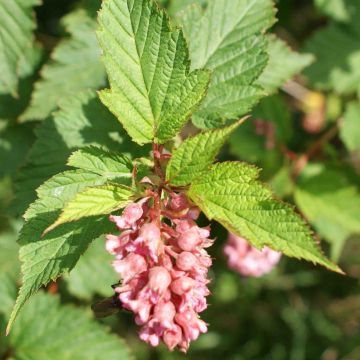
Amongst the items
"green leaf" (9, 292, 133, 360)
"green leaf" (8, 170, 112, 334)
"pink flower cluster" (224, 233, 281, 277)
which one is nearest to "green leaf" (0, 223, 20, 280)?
"green leaf" (9, 292, 133, 360)

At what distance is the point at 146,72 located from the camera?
187cm

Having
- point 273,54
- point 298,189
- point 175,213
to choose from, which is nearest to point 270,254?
point 298,189

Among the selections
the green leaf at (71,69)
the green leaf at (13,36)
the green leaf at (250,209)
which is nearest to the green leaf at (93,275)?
the green leaf at (71,69)

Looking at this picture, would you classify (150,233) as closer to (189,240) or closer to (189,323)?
(189,240)

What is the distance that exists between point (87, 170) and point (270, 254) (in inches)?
52.3

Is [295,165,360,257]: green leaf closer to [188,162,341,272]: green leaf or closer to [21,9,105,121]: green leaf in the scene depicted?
[21,9,105,121]: green leaf

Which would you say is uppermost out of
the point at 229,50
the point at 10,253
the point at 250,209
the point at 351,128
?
the point at 229,50

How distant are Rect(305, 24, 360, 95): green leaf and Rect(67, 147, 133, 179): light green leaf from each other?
1.97 m

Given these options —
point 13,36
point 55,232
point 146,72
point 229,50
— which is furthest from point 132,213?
point 13,36

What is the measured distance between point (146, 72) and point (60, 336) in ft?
5.05

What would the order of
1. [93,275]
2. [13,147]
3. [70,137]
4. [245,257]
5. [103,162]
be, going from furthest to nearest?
[93,275], [245,257], [13,147], [70,137], [103,162]

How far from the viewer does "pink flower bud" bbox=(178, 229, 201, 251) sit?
1.60 m

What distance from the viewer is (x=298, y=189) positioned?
314 cm

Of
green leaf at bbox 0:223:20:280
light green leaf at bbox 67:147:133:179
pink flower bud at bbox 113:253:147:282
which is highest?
light green leaf at bbox 67:147:133:179
